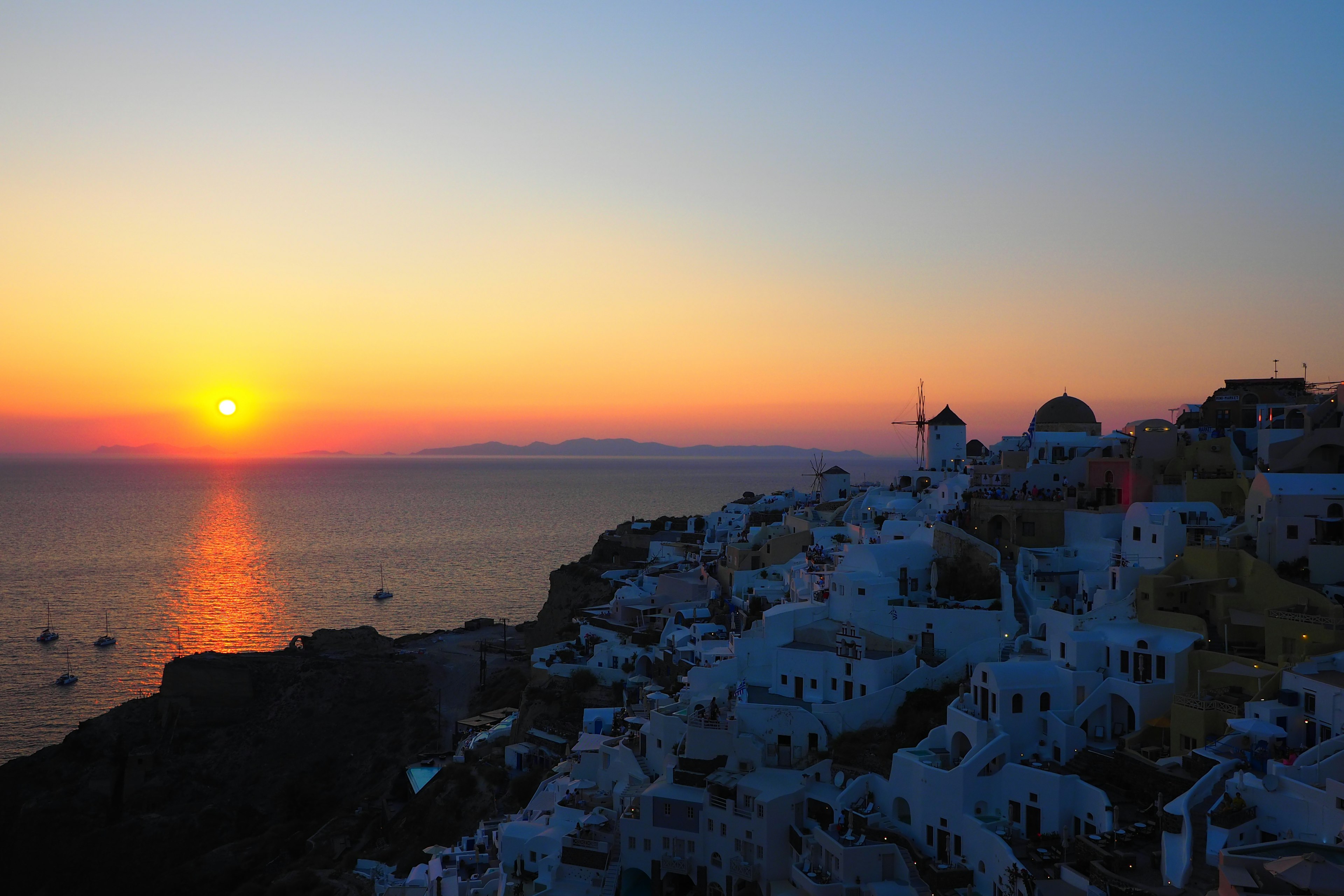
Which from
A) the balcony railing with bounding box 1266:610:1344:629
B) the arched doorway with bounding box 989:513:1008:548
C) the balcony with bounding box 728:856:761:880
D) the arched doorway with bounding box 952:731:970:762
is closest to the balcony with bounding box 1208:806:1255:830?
the arched doorway with bounding box 952:731:970:762

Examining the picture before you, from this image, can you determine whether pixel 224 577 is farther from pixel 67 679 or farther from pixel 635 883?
pixel 635 883

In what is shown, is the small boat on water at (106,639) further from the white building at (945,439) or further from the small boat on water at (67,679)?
the white building at (945,439)

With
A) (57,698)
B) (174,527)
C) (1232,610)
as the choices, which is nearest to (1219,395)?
(1232,610)

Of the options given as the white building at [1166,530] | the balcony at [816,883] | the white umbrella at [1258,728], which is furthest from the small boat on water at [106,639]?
the white umbrella at [1258,728]

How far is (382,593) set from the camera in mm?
75875

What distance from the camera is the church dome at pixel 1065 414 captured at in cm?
4284

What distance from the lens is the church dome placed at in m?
42.8

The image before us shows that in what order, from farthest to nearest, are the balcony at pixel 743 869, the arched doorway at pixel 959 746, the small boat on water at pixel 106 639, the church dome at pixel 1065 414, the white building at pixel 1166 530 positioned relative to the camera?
1. the small boat on water at pixel 106 639
2. the church dome at pixel 1065 414
3. the white building at pixel 1166 530
4. the balcony at pixel 743 869
5. the arched doorway at pixel 959 746

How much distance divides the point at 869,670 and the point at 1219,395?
2219 cm

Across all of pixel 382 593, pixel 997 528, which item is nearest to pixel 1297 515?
A: pixel 997 528

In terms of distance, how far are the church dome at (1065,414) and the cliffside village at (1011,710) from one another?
6.20 meters

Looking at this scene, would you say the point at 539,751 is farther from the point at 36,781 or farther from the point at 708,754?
the point at 36,781

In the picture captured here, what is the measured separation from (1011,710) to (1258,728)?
478 cm

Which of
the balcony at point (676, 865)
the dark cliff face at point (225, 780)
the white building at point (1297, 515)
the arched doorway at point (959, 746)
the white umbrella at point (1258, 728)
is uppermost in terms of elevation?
the white building at point (1297, 515)
